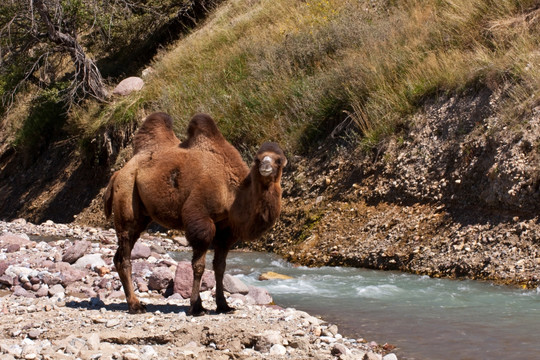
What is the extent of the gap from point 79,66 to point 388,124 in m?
11.8

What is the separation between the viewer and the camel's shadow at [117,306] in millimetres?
7958

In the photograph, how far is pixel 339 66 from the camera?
15695 millimetres

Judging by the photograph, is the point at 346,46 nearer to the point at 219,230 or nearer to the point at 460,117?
the point at 460,117

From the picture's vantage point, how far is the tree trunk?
21961mm

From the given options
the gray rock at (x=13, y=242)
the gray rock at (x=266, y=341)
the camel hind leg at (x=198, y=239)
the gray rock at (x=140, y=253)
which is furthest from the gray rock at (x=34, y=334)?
the gray rock at (x=13, y=242)

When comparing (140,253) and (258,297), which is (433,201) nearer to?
(258,297)

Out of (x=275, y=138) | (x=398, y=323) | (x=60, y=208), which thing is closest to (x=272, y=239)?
(x=275, y=138)

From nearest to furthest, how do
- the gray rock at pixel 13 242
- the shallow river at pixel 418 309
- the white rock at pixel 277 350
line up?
1. the white rock at pixel 277 350
2. the shallow river at pixel 418 309
3. the gray rock at pixel 13 242

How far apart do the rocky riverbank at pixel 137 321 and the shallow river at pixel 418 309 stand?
47cm

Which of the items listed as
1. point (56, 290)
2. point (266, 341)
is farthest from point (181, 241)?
point (266, 341)

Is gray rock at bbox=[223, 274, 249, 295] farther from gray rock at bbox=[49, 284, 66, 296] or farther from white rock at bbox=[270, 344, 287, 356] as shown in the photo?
white rock at bbox=[270, 344, 287, 356]

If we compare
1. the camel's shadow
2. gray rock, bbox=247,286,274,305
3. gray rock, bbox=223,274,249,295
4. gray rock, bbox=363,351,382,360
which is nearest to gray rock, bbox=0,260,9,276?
the camel's shadow

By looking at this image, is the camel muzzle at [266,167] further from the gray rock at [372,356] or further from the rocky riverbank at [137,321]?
the gray rock at [372,356]

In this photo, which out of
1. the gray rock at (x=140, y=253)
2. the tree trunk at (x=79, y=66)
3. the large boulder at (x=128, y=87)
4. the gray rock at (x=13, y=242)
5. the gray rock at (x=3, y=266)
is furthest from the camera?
the large boulder at (x=128, y=87)
